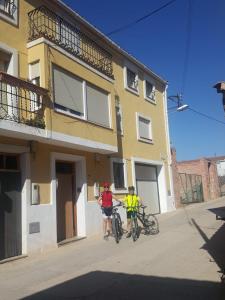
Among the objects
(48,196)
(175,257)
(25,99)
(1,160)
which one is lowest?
(175,257)

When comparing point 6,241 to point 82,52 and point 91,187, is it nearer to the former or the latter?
point 91,187

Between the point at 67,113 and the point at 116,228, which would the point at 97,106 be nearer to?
the point at 67,113

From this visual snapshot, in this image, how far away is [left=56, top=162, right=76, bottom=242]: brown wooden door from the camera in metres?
13.5

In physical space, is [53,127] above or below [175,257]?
above

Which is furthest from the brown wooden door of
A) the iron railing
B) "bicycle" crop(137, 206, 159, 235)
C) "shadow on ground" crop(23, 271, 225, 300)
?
"shadow on ground" crop(23, 271, 225, 300)

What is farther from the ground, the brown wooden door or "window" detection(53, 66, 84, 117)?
"window" detection(53, 66, 84, 117)

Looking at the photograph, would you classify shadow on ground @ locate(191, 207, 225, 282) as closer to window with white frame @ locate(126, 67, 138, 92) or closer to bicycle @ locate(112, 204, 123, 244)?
bicycle @ locate(112, 204, 123, 244)

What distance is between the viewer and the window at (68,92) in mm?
12484

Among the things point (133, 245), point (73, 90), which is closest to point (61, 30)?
point (73, 90)

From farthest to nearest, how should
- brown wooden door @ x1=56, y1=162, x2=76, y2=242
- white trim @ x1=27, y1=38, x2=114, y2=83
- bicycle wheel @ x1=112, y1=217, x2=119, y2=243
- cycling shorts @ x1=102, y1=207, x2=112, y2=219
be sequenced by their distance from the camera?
1. brown wooden door @ x1=56, y1=162, x2=76, y2=242
2. cycling shorts @ x1=102, y1=207, x2=112, y2=219
3. bicycle wheel @ x1=112, y1=217, x2=119, y2=243
4. white trim @ x1=27, y1=38, x2=114, y2=83

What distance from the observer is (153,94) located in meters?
22.4

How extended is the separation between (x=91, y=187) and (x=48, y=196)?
8.97ft

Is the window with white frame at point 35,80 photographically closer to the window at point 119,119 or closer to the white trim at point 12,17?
the white trim at point 12,17

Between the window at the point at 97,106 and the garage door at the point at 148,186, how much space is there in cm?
492
